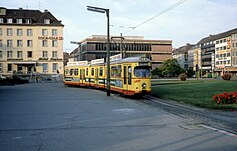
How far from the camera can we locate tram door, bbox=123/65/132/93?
23734 mm

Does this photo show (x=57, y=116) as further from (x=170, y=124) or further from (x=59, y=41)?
(x=59, y=41)

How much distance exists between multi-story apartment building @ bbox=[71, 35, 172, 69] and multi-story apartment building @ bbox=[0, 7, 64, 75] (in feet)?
94.2

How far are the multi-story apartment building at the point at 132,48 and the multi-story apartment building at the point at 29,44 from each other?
28.7 metres

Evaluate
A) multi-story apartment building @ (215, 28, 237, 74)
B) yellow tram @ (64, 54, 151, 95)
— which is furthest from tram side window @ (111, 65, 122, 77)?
multi-story apartment building @ (215, 28, 237, 74)

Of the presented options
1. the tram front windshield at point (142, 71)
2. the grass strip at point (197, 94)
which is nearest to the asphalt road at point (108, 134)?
the grass strip at point (197, 94)

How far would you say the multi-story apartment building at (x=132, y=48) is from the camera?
11075 centimetres

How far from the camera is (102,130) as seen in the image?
34.6 ft

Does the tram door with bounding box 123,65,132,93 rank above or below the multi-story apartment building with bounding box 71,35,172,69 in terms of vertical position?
below

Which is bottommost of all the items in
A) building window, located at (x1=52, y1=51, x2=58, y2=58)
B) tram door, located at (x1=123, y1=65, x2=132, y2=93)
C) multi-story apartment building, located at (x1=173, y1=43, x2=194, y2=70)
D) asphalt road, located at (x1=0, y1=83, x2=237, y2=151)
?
asphalt road, located at (x1=0, y1=83, x2=237, y2=151)

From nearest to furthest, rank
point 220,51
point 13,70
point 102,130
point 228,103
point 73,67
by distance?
point 102,130 < point 228,103 < point 73,67 < point 13,70 < point 220,51

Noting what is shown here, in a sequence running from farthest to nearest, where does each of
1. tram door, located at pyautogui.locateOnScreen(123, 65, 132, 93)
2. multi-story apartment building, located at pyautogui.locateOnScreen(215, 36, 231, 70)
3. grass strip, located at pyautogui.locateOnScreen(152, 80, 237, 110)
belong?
multi-story apartment building, located at pyautogui.locateOnScreen(215, 36, 231, 70), tram door, located at pyautogui.locateOnScreen(123, 65, 132, 93), grass strip, located at pyautogui.locateOnScreen(152, 80, 237, 110)

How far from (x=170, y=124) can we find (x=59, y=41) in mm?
72000

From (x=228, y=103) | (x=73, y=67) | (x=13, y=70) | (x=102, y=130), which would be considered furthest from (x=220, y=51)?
(x=102, y=130)

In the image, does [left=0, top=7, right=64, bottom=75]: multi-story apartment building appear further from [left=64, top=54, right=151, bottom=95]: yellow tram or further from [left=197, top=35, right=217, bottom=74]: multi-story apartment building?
[left=197, top=35, right=217, bottom=74]: multi-story apartment building
